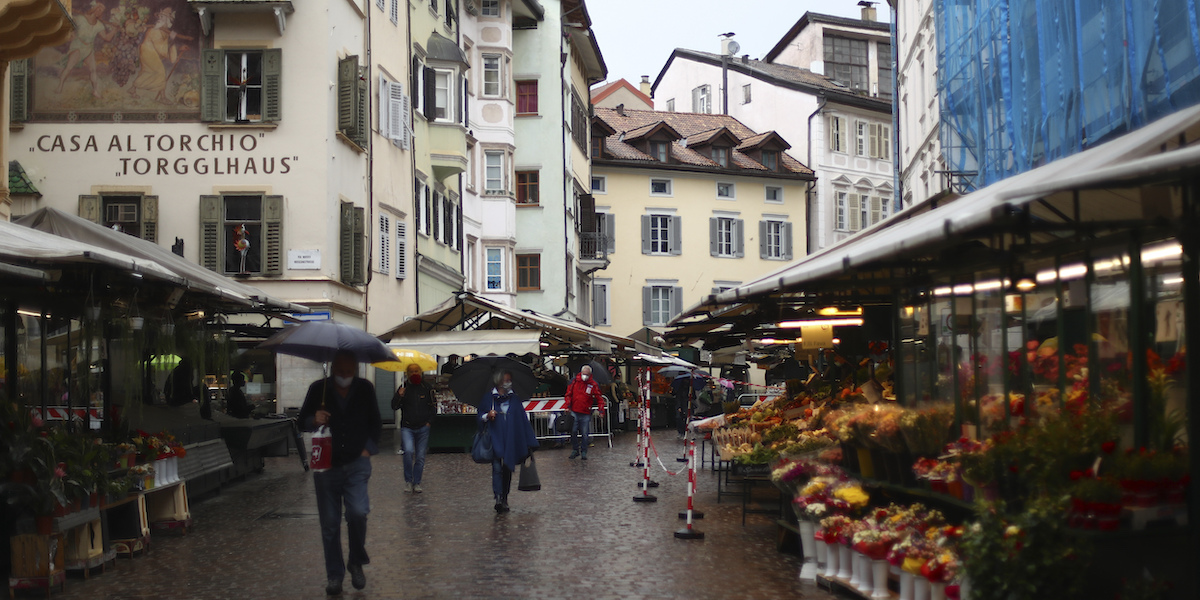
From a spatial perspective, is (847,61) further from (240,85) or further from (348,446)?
(348,446)

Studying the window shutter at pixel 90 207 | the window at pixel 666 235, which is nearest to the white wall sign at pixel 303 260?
the window shutter at pixel 90 207

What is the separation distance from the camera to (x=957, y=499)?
908cm

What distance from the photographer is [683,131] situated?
61562mm

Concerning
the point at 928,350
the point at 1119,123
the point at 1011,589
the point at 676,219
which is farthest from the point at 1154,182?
the point at 676,219

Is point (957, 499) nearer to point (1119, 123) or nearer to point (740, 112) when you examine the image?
point (1119, 123)

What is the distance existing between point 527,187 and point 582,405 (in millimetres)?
23342

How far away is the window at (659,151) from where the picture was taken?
191 feet

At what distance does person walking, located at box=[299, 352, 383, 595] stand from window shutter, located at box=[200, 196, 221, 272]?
17.3m

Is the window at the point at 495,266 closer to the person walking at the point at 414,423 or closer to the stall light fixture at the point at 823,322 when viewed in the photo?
the person walking at the point at 414,423

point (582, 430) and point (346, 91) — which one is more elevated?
point (346, 91)

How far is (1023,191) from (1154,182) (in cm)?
125

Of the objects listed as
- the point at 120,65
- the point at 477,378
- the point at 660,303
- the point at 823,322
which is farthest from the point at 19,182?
the point at 660,303

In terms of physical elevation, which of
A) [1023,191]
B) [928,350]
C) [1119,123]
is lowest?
[928,350]

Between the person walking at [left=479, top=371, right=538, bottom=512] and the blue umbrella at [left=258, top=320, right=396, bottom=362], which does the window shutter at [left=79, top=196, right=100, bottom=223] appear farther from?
the blue umbrella at [left=258, top=320, right=396, bottom=362]
